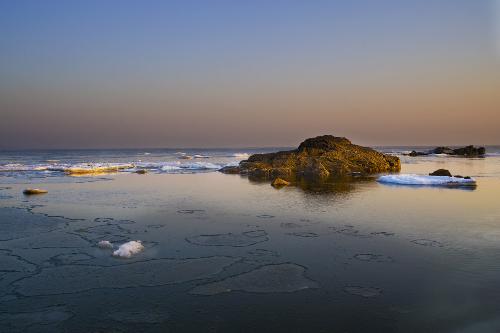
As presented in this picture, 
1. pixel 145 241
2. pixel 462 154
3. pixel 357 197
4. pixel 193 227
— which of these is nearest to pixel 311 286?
pixel 145 241

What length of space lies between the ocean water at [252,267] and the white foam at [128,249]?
0.02 meters

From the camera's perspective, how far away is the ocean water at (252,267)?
5664 mm

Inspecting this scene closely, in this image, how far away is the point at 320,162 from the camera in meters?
30.0

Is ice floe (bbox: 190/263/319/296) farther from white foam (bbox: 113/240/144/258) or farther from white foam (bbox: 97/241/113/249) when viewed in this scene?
white foam (bbox: 97/241/113/249)

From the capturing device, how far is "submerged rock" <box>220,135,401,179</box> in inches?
1125

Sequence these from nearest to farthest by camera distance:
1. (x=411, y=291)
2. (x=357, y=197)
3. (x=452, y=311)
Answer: (x=452, y=311), (x=411, y=291), (x=357, y=197)

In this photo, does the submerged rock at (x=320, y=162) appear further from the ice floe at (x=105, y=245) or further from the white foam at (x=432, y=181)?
the ice floe at (x=105, y=245)

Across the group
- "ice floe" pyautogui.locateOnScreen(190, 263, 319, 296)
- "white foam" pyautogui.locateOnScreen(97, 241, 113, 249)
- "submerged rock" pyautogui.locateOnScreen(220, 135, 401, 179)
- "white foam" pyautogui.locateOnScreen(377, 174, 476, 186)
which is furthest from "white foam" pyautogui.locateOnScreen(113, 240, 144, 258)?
"submerged rock" pyautogui.locateOnScreen(220, 135, 401, 179)

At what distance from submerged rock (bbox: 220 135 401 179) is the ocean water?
13569 mm

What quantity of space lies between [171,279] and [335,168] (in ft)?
79.8

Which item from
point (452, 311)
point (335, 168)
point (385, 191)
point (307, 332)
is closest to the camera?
point (307, 332)

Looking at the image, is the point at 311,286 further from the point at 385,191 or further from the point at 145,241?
the point at 385,191

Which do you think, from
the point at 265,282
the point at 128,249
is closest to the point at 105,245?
the point at 128,249

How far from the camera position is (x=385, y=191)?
18.6 meters
